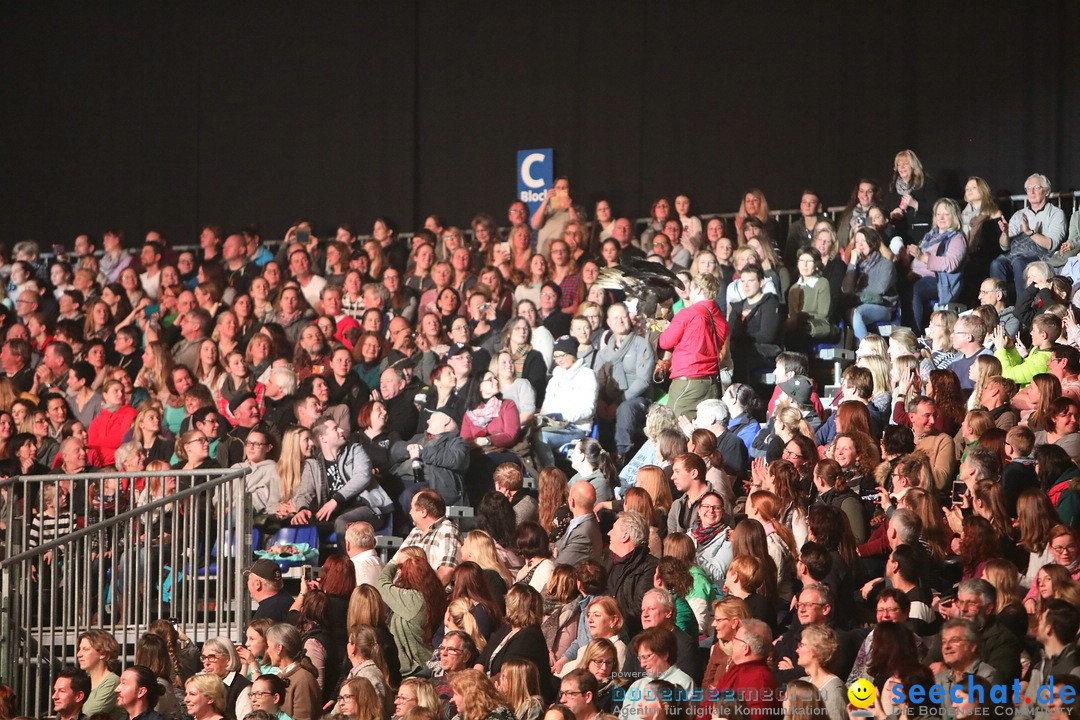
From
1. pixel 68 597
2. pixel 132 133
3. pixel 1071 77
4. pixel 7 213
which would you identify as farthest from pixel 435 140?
pixel 68 597

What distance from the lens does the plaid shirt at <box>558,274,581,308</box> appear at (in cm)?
1127

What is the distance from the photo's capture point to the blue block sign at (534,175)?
1474 cm

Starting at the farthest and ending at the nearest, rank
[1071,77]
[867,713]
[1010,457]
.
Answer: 1. [1071,77]
2. [1010,457]
3. [867,713]

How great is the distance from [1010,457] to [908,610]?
1479 mm

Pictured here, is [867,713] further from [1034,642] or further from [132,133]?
[132,133]

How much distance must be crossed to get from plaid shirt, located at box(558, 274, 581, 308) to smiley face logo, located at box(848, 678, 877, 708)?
5.60 metres

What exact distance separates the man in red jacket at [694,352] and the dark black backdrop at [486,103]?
3904 mm

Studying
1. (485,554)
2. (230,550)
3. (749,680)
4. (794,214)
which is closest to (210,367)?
(230,550)

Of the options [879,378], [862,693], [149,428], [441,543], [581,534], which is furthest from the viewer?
[149,428]

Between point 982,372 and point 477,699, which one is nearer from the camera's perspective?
point 477,699

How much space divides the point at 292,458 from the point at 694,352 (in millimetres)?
2496

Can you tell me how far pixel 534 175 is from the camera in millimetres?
14828

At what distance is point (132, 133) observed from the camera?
55.0ft

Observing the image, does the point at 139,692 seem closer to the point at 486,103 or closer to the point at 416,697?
the point at 416,697
